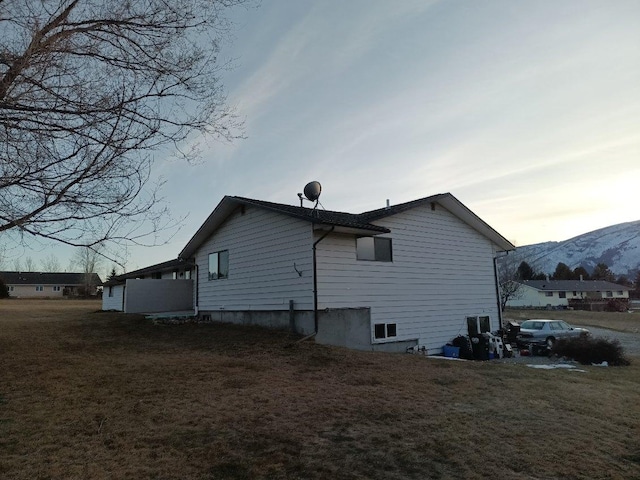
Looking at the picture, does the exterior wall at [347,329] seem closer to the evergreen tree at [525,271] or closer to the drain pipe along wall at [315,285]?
the drain pipe along wall at [315,285]

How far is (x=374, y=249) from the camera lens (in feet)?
50.2

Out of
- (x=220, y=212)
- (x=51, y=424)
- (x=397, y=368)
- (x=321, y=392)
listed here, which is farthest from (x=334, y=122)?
(x=51, y=424)

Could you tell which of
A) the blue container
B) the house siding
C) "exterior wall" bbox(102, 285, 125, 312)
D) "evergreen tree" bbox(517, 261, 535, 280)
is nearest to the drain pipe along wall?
the blue container

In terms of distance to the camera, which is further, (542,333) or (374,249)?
(542,333)

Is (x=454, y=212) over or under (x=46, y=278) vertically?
under

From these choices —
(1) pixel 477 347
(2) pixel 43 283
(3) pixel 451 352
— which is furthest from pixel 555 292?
(2) pixel 43 283

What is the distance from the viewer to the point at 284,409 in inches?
259

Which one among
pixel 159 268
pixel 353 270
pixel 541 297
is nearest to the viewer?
pixel 353 270

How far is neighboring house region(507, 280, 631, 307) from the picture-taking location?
69625 millimetres

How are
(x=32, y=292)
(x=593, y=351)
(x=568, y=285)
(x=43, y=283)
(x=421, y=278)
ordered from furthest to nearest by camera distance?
(x=43, y=283), (x=568, y=285), (x=32, y=292), (x=421, y=278), (x=593, y=351)

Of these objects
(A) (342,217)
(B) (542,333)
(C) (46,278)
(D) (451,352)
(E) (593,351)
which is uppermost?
(C) (46,278)

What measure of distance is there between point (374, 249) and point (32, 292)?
245ft

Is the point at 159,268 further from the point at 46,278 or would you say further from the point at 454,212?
the point at 46,278

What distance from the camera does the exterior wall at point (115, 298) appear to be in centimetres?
2898
